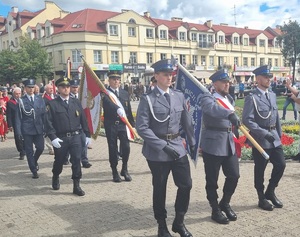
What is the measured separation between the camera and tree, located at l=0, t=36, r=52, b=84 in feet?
147

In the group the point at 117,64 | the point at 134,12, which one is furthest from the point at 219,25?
the point at 117,64

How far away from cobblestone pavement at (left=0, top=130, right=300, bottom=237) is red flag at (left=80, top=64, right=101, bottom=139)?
41.5 inches

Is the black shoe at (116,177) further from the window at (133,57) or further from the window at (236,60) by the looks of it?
the window at (236,60)

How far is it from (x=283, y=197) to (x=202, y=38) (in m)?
56.2

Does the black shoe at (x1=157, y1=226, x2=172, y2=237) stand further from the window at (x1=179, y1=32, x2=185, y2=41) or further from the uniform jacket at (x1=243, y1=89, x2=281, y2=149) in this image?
the window at (x1=179, y1=32, x2=185, y2=41)

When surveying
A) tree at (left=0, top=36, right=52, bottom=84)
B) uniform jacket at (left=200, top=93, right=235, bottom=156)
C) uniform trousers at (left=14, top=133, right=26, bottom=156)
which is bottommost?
uniform trousers at (left=14, top=133, right=26, bottom=156)

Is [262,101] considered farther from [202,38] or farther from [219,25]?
[219,25]

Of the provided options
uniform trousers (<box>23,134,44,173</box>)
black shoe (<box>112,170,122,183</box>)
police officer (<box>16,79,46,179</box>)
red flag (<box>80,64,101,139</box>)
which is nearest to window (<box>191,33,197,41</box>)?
red flag (<box>80,64,101,139</box>)

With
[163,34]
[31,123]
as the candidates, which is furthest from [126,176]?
[163,34]

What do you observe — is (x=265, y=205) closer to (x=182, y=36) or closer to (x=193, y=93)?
(x=193, y=93)

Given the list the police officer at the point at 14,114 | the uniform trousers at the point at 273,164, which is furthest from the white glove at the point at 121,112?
the police officer at the point at 14,114

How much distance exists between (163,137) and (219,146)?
0.81 m

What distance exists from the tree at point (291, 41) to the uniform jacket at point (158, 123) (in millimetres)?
32501

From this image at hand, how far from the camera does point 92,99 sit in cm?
807
